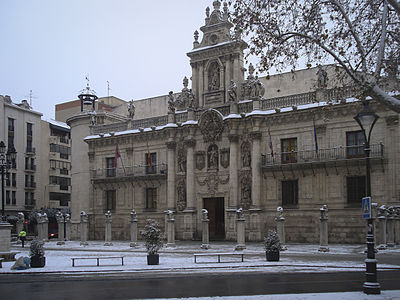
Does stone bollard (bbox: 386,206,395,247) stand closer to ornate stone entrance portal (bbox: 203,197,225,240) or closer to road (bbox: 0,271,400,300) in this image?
road (bbox: 0,271,400,300)

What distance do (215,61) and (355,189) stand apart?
50.7 ft

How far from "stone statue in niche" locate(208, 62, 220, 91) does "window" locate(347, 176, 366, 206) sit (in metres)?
13.3

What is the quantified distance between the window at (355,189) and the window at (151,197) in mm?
16999

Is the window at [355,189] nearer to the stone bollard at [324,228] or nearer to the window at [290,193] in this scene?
the window at [290,193]

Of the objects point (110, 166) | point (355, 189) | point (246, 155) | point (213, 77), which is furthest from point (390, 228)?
point (110, 166)

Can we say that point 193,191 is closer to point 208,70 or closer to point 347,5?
point 208,70

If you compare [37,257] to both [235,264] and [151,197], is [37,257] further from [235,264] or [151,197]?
[151,197]

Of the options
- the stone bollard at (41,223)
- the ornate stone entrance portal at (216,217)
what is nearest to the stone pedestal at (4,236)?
the stone bollard at (41,223)

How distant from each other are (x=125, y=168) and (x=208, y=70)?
11.7 meters

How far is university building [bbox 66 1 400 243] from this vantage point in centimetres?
3344

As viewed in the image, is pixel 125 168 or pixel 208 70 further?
pixel 125 168

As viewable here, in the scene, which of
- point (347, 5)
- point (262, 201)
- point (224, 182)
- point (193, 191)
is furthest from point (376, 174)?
point (347, 5)

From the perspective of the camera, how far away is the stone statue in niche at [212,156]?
39656 mm

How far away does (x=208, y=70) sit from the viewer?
41.4 m
